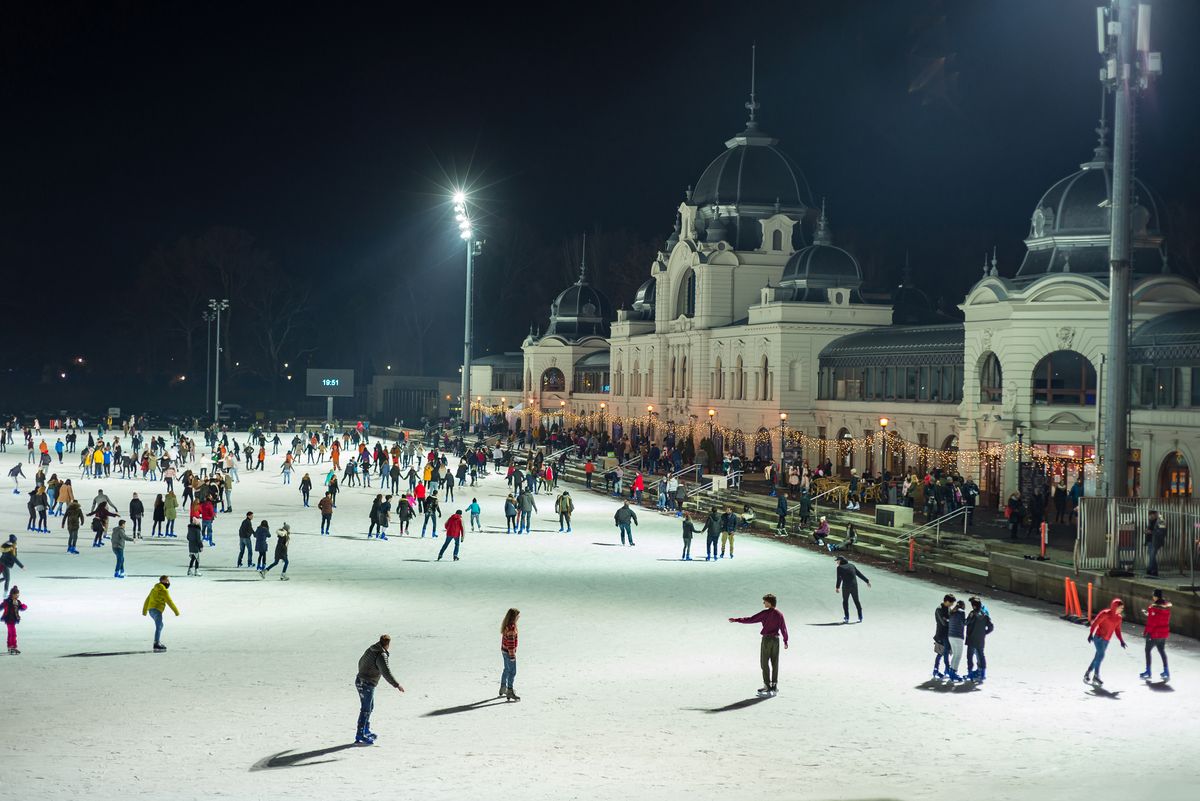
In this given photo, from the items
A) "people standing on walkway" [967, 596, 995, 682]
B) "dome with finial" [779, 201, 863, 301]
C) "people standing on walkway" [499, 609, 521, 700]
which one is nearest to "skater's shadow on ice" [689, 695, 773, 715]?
"people standing on walkway" [499, 609, 521, 700]

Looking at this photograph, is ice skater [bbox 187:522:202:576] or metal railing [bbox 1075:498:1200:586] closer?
metal railing [bbox 1075:498:1200:586]

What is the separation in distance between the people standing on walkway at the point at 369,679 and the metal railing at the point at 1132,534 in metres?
14.8

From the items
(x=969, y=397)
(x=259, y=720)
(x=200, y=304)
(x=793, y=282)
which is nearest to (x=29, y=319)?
(x=200, y=304)

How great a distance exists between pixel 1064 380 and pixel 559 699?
2762 centimetres

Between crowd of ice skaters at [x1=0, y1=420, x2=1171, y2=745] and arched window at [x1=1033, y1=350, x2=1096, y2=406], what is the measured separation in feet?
29.7

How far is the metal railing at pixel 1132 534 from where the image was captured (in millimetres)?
25031

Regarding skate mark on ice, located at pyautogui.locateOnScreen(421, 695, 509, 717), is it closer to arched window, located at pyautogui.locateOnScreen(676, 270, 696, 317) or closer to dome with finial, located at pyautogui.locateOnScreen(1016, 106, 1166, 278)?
dome with finial, located at pyautogui.locateOnScreen(1016, 106, 1166, 278)

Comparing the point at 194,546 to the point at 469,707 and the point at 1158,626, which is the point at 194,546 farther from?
the point at 1158,626

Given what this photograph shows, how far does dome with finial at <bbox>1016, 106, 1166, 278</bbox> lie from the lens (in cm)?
4247

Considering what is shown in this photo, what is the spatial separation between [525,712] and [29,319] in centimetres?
11509

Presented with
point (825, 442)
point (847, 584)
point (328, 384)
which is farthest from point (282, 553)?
point (328, 384)

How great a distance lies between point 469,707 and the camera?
17109 millimetres

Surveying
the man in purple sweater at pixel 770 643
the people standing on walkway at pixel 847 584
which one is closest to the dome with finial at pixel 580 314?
the people standing on walkway at pixel 847 584

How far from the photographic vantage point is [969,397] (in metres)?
44.5
